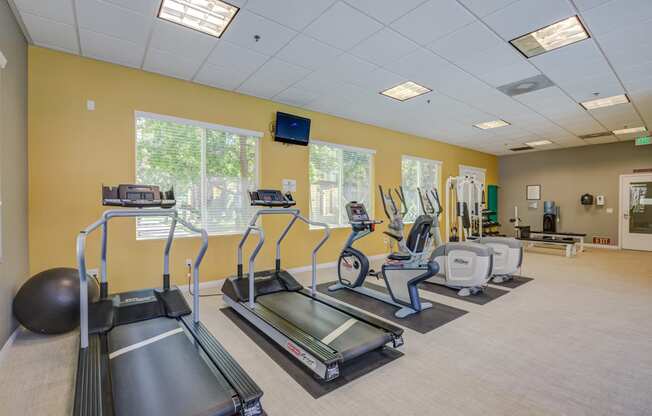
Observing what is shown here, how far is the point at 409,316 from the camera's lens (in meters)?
3.63

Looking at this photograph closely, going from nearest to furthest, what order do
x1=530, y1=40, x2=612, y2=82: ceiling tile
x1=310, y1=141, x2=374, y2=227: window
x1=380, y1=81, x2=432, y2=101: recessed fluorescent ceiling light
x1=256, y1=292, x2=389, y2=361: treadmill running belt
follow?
x1=256, y1=292, x2=389, y2=361: treadmill running belt
x1=530, y1=40, x2=612, y2=82: ceiling tile
x1=380, y1=81, x2=432, y2=101: recessed fluorescent ceiling light
x1=310, y1=141, x2=374, y2=227: window

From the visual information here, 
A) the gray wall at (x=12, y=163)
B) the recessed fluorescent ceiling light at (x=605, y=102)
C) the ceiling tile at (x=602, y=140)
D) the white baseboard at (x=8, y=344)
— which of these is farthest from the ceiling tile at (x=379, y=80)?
the ceiling tile at (x=602, y=140)

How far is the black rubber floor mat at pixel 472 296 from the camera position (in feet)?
14.0

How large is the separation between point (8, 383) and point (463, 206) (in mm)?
6775

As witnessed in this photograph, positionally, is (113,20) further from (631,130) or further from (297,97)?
(631,130)

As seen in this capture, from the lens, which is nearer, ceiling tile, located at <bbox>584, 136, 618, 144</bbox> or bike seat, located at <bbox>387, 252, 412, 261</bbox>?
bike seat, located at <bbox>387, 252, 412, 261</bbox>

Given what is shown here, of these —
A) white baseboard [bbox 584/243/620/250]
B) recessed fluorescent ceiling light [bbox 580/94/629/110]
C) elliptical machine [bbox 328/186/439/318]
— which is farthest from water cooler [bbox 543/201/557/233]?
elliptical machine [bbox 328/186/439/318]

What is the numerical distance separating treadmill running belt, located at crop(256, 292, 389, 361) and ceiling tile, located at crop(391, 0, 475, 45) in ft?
9.99

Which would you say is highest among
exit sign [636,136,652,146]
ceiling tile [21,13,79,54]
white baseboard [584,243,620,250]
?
ceiling tile [21,13,79,54]

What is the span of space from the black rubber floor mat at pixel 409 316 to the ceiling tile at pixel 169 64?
3.66m

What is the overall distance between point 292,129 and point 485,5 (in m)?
3.45

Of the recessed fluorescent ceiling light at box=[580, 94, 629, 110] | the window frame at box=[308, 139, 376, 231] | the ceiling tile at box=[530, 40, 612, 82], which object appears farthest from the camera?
the window frame at box=[308, 139, 376, 231]

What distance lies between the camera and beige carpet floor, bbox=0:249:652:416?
2055mm

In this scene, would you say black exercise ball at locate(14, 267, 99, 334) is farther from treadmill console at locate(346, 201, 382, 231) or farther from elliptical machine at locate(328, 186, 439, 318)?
treadmill console at locate(346, 201, 382, 231)
